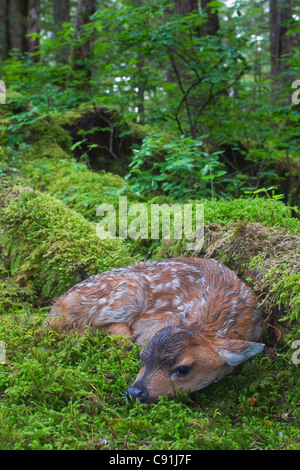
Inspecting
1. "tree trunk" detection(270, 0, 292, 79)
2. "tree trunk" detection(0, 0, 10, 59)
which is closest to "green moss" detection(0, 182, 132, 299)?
"tree trunk" detection(0, 0, 10, 59)

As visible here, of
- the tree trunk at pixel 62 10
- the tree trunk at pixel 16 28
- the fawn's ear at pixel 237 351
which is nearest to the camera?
the fawn's ear at pixel 237 351

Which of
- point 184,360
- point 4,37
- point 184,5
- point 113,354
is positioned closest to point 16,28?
point 4,37

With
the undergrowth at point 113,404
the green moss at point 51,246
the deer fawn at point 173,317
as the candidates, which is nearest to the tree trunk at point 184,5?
Answer: the green moss at point 51,246

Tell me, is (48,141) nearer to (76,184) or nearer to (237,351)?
(76,184)

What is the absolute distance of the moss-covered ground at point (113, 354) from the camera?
268 centimetres

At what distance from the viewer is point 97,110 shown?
34.2 ft

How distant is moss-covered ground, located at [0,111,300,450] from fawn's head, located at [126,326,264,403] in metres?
0.12

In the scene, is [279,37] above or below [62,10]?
below

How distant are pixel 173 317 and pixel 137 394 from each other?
3.24ft

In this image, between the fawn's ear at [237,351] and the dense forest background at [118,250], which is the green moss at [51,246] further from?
the fawn's ear at [237,351]

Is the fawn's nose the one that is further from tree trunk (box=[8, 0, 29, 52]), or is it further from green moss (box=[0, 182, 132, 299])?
tree trunk (box=[8, 0, 29, 52])

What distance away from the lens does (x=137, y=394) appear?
10.1 feet

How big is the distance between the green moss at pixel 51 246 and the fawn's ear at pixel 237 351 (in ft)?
7.15

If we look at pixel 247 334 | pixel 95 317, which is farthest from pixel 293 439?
pixel 95 317
